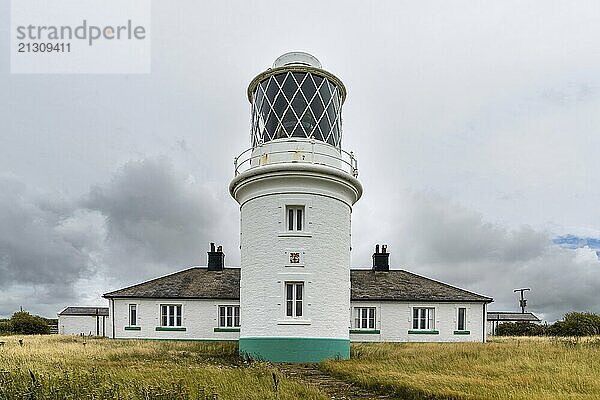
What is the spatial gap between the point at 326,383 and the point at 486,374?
364 centimetres

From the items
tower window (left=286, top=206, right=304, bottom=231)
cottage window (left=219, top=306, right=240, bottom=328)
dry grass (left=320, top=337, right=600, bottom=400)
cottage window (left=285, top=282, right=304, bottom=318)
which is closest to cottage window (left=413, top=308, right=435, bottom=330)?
cottage window (left=219, top=306, right=240, bottom=328)

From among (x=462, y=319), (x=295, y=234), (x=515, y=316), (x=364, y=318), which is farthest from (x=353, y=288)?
(x=515, y=316)

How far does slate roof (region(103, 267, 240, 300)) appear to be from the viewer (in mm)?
29312

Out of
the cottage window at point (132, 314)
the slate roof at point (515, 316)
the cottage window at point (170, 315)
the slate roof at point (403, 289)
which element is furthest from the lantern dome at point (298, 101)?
the slate roof at point (515, 316)

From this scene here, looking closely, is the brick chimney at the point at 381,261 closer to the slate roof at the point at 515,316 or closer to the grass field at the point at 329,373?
the grass field at the point at 329,373

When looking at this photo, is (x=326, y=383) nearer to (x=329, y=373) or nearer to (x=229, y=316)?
(x=329, y=373)

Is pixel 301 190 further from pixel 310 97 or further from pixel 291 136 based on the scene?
pixel 310 97

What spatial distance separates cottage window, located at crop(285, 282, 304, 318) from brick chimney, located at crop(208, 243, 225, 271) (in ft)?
49.1

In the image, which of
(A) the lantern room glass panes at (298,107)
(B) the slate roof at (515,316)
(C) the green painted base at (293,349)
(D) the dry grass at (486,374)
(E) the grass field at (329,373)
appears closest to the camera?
(E) the grass field at (329,373)

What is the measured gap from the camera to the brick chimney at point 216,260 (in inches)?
1296

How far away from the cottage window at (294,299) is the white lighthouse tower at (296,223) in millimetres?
32

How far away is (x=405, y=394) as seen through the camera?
11.3 meters

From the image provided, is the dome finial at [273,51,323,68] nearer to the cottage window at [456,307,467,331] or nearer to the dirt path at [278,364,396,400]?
the dirt path at [278,364,396,400]

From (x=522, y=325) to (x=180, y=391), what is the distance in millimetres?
48384
